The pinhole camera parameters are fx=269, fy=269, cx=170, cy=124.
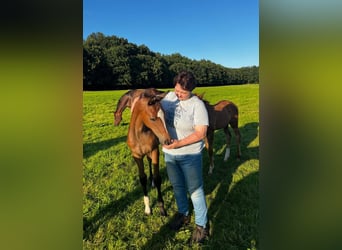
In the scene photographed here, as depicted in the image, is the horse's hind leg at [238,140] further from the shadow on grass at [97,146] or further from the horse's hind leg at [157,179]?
the shadow on grass at [97,146]

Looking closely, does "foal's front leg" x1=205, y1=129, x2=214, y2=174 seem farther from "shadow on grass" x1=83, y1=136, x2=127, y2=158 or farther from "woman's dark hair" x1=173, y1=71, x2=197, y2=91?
"woman's dark hair" x1=173, y1=71, x2=197, y2=91

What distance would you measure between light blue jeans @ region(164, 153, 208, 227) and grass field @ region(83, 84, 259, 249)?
167 mm

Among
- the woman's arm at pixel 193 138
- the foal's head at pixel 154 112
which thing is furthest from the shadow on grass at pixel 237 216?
Answer: the foal's head at pixel 154 112

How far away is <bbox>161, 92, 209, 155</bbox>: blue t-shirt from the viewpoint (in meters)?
2.10

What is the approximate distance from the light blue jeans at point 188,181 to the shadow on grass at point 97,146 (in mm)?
553

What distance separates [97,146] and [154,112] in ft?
2.23

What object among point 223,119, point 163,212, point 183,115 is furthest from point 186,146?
point 223,119

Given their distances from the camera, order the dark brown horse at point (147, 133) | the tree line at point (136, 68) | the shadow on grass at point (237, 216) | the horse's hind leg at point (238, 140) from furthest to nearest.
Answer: the horse's hind leg at point (238, 140), the shadow on grass at point (237, 216), the dark brown horse at point (147, 133), the tree line at point (136, 68)

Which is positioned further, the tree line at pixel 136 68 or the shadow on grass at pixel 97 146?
the shadow on grass at pixel 97 146

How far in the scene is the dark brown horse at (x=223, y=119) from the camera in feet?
8.09

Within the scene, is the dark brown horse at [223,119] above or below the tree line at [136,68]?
below

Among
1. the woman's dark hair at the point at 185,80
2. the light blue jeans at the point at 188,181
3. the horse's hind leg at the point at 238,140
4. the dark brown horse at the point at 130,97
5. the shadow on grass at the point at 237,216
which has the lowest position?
the shadow on grass at the point at 237,216

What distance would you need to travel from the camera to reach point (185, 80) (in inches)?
80.6
